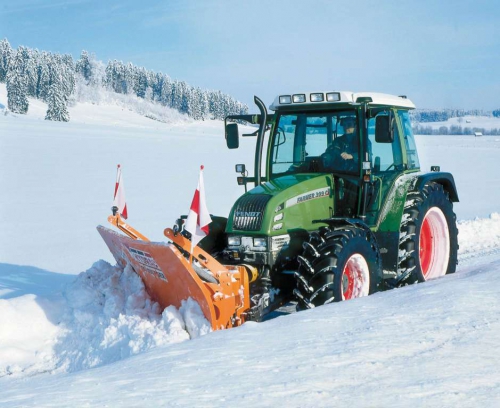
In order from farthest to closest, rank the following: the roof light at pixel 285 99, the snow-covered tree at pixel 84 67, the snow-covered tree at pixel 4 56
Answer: the snow-covered tree at pixel 84 67, the snow-covered tree at pixel 4 56, the roof light at pixel 285 99

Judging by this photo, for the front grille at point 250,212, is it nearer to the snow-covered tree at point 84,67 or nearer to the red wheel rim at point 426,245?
the red wheel rim at point 426,245

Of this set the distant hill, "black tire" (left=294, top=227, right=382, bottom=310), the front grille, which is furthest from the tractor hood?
the distant hill

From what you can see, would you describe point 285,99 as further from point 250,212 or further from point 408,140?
point 408,140

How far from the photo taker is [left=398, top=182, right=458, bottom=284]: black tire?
6793 millimetres

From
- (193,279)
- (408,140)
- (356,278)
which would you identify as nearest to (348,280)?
(356,278)

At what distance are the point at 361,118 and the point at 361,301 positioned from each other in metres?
2.02

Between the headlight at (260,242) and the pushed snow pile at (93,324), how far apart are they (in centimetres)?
89

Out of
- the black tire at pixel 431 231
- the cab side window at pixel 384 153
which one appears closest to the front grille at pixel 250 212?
the cab side window at pixel 384 153

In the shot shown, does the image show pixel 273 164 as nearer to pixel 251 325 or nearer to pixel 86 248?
pixel 251 325

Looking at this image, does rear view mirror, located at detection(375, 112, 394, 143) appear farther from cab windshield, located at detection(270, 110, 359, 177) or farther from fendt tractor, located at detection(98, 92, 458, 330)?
cab windshield, located at detection(270, 110, 359, 177)

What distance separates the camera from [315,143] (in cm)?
667

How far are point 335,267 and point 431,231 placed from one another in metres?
2.45

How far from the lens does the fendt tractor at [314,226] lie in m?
5.50

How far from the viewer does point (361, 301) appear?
17.0 feet
